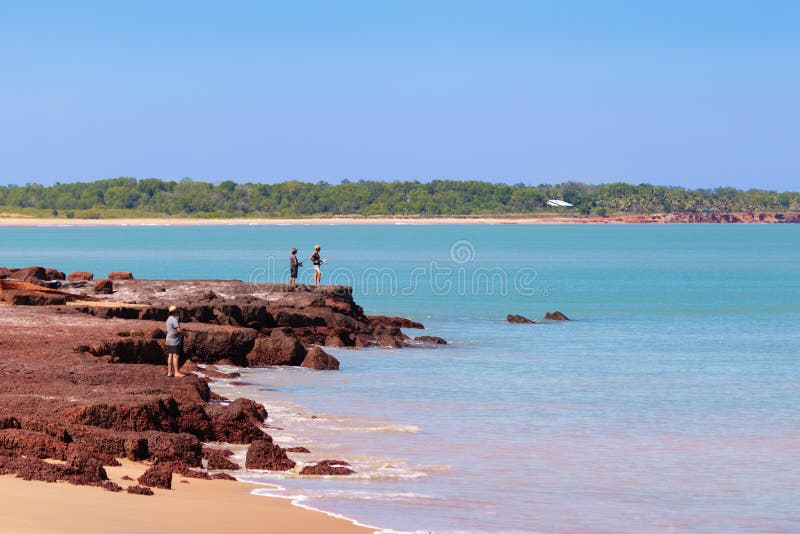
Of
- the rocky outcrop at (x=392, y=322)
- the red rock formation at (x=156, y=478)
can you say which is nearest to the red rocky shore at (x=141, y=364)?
the red rock formation at (x=156, y=478)

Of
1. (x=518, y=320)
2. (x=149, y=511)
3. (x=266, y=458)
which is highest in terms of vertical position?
(x=149, y=511)

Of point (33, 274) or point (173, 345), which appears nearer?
point (173, 345)

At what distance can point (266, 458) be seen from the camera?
14516 mm

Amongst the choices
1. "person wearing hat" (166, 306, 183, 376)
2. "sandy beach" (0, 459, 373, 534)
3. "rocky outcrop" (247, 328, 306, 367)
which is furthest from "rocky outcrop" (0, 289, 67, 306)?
"sandy beach" (0, 459, 373, 534)

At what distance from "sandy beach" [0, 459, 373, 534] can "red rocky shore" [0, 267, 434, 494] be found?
278 mm

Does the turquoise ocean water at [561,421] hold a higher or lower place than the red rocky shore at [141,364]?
lower

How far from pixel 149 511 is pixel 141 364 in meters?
9.86

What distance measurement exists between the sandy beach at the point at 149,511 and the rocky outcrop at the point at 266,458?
4.47 feet

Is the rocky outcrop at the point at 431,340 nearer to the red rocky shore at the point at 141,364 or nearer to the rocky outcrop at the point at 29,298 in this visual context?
the red rocky shore at the point at 141,364

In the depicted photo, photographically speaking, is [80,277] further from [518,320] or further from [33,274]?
[518,320]

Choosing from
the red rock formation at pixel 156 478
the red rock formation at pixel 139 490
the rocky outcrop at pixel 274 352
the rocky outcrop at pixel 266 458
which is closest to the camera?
the red rock formation at pixel 139 490

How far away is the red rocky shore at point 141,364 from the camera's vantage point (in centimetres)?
1334

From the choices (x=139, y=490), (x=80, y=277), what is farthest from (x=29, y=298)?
(x=139, y=490)

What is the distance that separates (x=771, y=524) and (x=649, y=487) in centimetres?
198
